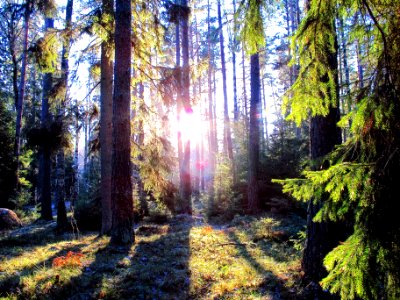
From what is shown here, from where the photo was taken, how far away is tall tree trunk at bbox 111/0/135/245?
7660 millimetres

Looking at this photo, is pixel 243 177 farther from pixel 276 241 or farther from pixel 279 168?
pixel 276 241

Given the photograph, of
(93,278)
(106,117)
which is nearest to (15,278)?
(93,278)

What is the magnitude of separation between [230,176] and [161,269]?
936 cm

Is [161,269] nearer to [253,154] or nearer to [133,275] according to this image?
[133,275]

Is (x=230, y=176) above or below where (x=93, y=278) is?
above

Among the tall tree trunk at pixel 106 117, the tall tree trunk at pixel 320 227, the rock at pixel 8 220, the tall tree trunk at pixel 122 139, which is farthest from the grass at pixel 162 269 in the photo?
the rock at pixel 8 220

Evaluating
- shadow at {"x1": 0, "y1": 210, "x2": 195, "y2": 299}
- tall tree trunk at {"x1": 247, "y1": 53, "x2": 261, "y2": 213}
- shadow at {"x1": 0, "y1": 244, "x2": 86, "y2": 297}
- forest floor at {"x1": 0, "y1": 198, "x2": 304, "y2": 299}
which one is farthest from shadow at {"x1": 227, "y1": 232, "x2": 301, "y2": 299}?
tall tree trunk at {"x1": 247, "y1": 53, "x2": 261, "y2": 213}

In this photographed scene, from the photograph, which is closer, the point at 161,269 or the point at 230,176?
the point at 161,269

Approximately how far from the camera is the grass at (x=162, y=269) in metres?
4.72

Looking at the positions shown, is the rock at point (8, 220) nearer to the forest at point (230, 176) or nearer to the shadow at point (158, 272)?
the forest at point (230, 176)

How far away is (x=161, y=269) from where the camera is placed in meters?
5.87

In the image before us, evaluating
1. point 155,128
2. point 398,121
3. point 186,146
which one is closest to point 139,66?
point 155,128

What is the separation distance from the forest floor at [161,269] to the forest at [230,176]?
0.13 feet

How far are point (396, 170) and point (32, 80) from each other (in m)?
32.7
